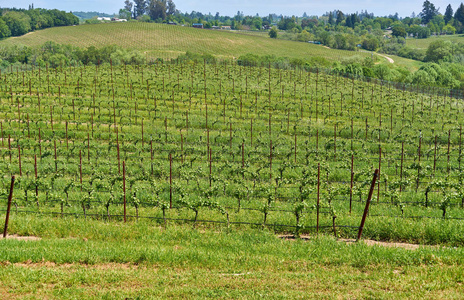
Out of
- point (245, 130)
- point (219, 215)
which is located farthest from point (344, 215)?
point (245, 130)

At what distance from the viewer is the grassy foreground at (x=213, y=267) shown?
1091cm

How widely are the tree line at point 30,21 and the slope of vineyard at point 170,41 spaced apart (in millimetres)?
5460

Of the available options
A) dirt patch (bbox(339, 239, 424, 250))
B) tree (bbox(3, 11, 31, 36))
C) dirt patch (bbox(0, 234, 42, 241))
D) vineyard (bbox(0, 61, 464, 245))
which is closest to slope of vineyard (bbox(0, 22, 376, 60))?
tree (bbox(3, 11, 31, 36))

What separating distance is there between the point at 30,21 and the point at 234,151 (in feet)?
498

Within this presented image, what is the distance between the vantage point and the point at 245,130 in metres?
36.4

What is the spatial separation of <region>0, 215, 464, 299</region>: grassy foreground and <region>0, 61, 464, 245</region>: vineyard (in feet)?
5.47

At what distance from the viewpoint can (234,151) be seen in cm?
2905

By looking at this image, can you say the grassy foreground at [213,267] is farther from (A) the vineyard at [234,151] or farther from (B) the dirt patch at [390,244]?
Answer: (A) the vineyard at [234,151]

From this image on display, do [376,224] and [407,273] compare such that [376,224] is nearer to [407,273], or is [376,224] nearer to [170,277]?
[407,273]

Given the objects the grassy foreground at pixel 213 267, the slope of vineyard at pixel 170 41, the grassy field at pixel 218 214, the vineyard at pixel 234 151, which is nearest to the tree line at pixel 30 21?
the slope of vineyard at pixel 170 41

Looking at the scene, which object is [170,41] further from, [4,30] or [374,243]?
[374,243]

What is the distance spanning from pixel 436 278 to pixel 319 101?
38.7 metres

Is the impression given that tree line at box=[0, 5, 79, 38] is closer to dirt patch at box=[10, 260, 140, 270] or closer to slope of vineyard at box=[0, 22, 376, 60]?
slope of vineyard at box=[0, 22, 376, 60]

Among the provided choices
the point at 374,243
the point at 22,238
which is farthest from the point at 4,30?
the point at 374,243
